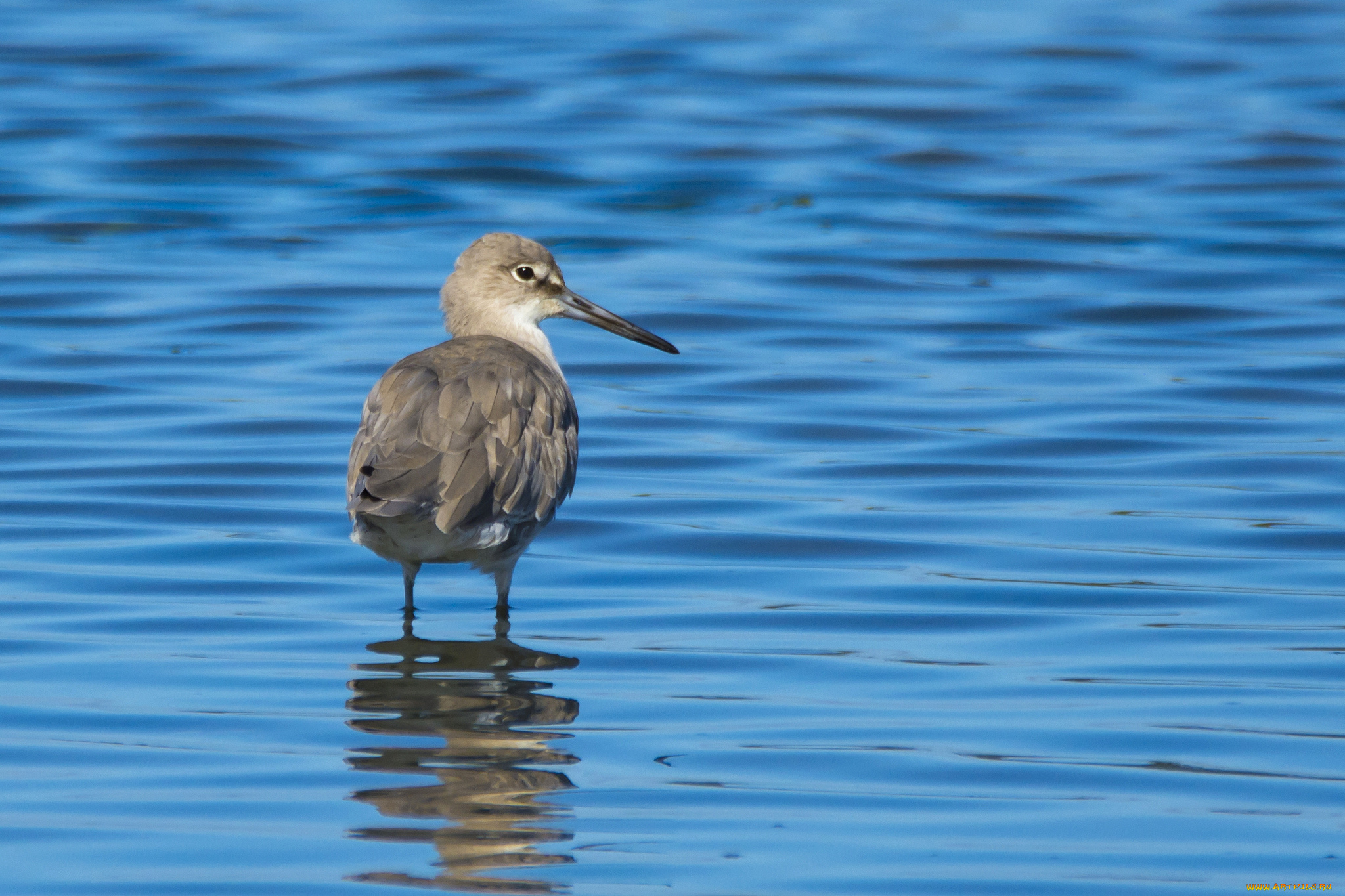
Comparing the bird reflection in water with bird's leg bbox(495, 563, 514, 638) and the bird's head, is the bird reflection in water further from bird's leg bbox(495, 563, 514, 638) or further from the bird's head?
the bird's head

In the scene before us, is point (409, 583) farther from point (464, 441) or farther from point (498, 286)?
point (498, 286)

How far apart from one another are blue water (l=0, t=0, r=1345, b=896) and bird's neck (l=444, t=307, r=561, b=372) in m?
0.71

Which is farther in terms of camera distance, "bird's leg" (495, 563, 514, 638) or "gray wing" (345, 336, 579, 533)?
"bird's leg" (495, 563, 514, 638)

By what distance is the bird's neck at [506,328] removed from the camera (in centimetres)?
803

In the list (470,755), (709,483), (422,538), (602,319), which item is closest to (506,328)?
(602,319)

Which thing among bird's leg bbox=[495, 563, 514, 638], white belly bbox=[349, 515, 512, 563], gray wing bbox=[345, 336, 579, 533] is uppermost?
gray wing bbox=[345, 336, 579, 533]

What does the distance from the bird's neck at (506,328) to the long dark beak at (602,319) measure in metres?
0.25

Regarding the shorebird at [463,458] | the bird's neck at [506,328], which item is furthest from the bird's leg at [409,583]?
the bird's neck at [506,328]

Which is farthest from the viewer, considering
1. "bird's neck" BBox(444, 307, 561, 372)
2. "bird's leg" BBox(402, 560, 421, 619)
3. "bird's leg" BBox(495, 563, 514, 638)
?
"bird's neck" BBox(444, 307, 561, 372)

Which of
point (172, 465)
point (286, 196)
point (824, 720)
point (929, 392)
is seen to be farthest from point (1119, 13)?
point (824, 720)

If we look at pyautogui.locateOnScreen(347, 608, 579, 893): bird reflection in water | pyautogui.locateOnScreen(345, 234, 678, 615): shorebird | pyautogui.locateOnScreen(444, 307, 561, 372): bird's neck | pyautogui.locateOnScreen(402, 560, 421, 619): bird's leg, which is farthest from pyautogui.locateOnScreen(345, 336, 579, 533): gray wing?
pyautogui.locateOnScreen(444, 307, 561, 372): bird's neck

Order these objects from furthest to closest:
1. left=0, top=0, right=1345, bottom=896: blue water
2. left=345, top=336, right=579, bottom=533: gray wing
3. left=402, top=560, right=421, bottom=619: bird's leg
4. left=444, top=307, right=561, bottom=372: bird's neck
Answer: left=444, top=307, right=561, bottom=372: bird's neck → left=402, top=560, right=421, bottom=619: bird's leg → left=345, top=336, right=579, bottom=533: gray wing → left=0, top=0, right=1345, bottom=896: blue water

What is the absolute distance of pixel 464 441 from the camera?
6.39 meters

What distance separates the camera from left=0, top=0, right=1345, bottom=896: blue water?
471 centimetres
